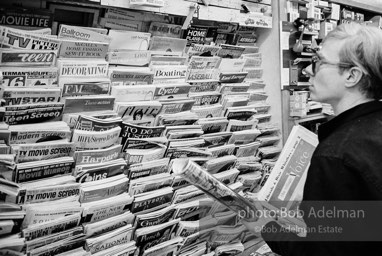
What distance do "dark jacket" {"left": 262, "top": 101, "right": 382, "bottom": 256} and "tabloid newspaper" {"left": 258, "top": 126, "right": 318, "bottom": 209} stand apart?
53 cm

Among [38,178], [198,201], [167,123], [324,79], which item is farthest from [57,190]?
[324,79]

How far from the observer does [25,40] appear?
1.08 m

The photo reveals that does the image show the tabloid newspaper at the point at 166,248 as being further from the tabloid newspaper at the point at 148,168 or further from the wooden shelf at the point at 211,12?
the wooden shelf at the point at 211,12

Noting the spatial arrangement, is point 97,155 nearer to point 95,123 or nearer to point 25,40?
point 95,123

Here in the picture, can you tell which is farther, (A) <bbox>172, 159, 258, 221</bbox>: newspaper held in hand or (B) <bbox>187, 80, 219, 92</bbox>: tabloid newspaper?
(B) <bbox>187, 80, 219, 92</bbox>: tabloid newspaper

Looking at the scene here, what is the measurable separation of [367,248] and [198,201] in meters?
0.77

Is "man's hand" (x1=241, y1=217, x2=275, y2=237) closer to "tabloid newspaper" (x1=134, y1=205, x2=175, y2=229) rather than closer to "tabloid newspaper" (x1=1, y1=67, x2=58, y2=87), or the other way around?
"tabloid newspaper" (x1=134, y1=205, x2=175, y2=229)

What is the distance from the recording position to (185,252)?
1514 mm

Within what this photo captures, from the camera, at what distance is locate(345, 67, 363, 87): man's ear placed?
970mm

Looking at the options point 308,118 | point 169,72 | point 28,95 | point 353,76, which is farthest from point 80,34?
point 308,118

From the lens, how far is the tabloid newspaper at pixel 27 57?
104 cm

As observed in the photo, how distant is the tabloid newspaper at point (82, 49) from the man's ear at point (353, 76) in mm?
766

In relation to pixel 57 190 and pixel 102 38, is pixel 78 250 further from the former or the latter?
pixel 102 38

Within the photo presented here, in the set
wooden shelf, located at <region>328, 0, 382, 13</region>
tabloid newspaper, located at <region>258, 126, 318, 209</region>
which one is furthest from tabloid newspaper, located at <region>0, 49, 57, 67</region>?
wooden shelf, located at <region>328, 0, 382, 13</region>
